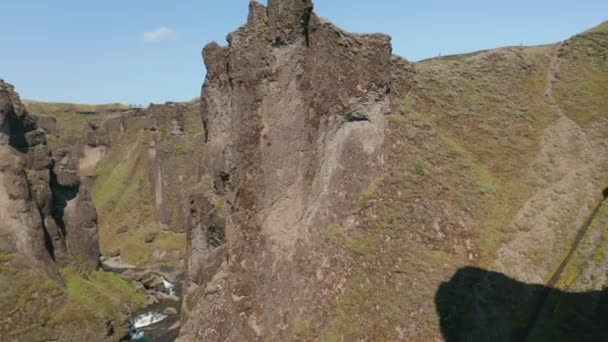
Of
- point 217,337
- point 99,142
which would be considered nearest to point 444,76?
point 217,337

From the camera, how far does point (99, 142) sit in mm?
97125

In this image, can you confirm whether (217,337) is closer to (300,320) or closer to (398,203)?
(300,320)

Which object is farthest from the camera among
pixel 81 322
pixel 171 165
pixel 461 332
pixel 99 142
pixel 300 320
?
pixel 99 142

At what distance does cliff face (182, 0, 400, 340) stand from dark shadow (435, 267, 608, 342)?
4.37 meters

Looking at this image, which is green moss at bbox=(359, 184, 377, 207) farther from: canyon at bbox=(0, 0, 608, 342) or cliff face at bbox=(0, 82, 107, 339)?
cliff face at bbox=(0, 82, 107, 339)

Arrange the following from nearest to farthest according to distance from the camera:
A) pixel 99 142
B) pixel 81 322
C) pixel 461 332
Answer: pixel 461 332 → pixel 81 322 → pixel 99 142

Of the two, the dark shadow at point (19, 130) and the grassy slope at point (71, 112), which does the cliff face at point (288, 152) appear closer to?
the dark shadow at point (19, 130)

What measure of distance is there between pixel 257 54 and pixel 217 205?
21.2ft

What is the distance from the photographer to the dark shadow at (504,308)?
674 inches

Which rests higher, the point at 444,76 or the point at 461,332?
the point at 444,76

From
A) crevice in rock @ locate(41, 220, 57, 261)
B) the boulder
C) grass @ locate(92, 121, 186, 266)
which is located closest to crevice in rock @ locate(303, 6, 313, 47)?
crevice in rock @ locate(41, 220, 57, 261)

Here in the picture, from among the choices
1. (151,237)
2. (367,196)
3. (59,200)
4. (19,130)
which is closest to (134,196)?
(151,237)

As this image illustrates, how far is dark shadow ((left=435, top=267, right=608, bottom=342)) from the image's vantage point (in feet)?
56.2

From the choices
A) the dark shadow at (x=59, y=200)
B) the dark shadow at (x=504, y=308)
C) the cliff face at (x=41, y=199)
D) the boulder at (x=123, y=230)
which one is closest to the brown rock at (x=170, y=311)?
the cliff face at (x=41, y=199)
